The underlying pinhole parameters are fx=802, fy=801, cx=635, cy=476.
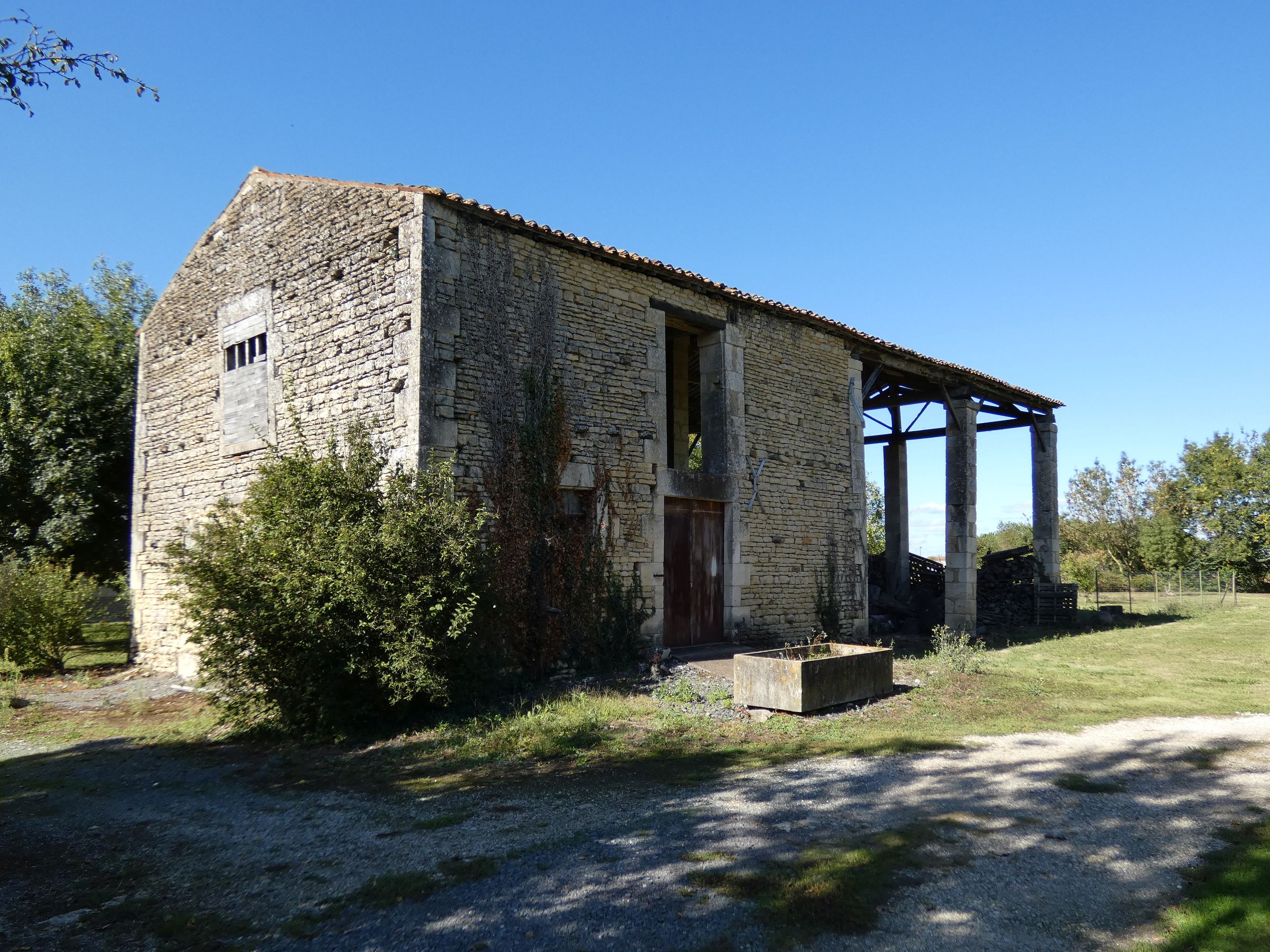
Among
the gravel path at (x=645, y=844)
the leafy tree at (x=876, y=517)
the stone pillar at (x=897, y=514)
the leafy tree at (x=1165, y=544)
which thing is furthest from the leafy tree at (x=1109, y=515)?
the gravel path at (x=645, y=844)

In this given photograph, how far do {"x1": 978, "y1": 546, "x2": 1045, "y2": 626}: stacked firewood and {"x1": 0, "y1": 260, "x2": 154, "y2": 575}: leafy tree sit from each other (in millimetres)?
17785

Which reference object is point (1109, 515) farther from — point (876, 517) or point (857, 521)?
point (857, 521)

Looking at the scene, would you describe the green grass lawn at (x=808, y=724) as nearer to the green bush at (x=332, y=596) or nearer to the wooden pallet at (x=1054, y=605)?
the green bush at (x=332, y=596)

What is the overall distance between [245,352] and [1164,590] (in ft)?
98.5

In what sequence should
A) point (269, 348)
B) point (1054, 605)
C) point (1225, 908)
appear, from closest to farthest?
1. point (1225, 908)
2. point (269, 348)
3. point (1054, 605)

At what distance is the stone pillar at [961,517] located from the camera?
15711mm

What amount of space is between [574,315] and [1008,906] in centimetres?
801

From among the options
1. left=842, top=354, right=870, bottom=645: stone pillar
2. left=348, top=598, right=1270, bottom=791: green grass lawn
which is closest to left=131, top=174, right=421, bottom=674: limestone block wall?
left=348, top=598, right=1270, bottom=791: green grass lawn

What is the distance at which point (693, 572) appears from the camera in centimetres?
1139

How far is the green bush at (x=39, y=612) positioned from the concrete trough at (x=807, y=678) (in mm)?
10329

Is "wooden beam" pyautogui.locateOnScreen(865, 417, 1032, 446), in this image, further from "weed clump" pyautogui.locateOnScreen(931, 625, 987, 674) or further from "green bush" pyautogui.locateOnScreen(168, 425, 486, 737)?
"green bush" pyautogui.locateOnScreen(168, 425, 486, 737)

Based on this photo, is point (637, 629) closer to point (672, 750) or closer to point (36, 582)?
point (672, 750)

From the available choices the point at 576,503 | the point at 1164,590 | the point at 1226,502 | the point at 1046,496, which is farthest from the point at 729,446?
the point at 1226,502

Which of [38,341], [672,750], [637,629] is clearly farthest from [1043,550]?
[38,341]
